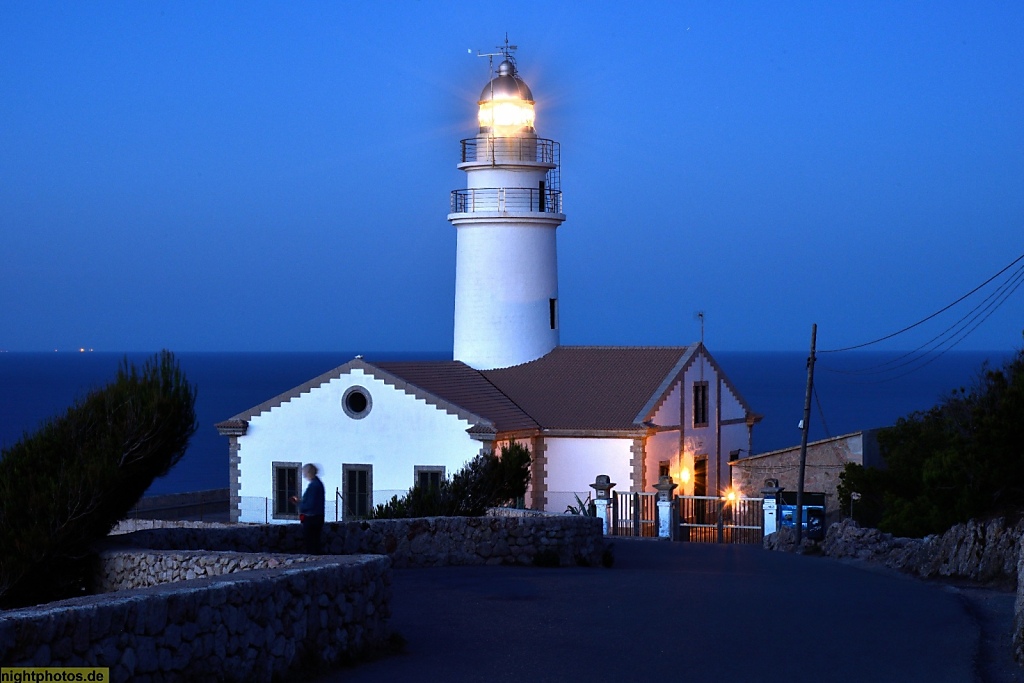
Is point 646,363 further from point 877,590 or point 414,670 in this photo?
point 414,670

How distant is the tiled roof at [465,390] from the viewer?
2950 centimetres

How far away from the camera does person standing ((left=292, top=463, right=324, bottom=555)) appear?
1330 cm

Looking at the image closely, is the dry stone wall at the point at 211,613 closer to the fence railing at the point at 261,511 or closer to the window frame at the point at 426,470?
the window frame at the point at 426,470

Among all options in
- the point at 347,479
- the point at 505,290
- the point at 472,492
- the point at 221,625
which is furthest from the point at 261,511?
the point at 221,625

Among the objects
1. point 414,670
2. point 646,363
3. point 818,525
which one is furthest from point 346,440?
point 414,670

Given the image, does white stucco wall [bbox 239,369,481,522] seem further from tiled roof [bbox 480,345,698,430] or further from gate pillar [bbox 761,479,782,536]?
gate pillar [bbox 761,479,782,536]

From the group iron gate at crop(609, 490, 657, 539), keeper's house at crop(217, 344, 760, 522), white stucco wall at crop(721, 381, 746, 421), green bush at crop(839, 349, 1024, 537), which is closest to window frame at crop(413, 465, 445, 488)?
keeper's house at crop(217, 344, 760, 522)

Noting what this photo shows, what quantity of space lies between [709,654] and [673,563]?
8258 millimetres

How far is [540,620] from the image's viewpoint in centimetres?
1173

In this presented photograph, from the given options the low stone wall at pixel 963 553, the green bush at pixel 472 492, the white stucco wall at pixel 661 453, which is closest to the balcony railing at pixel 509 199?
the white stucco wall at pixel 661 453

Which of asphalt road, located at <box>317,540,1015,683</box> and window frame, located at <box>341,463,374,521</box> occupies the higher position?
window frame, located at <box>341,463,374,521</box>

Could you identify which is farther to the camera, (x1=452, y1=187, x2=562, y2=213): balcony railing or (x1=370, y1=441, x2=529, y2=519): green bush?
(x1=452, y1=187, x2=562, y2=213): balcony railing

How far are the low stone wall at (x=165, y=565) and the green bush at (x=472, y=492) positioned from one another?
656 cm

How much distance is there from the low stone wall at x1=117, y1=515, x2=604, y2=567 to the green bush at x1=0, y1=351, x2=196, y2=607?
692 mm
